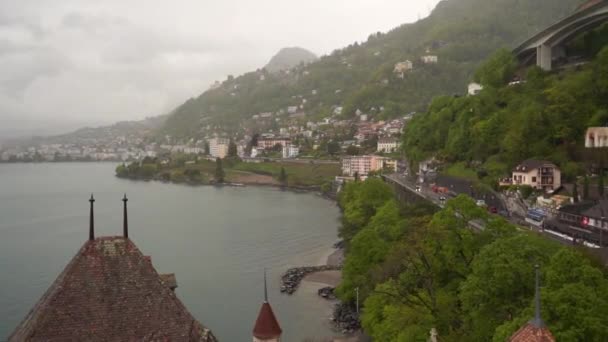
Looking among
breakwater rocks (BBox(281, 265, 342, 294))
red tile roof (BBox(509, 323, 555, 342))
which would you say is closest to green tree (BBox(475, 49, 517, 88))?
breakwater rocks (BBox(281, 265, 342, 294))

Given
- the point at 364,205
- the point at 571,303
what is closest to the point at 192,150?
the point at 364,205

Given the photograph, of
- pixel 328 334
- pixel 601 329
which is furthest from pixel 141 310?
pixel 328 334

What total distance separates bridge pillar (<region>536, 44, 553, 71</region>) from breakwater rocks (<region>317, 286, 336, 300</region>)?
3069 centimetres

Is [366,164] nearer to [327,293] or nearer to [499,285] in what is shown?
[327,293]

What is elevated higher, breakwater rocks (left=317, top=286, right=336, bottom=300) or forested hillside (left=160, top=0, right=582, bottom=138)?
forested hillside (left=160, top=0, right=582, bottom=138)

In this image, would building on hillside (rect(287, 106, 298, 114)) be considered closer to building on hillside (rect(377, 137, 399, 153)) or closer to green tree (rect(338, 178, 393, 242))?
building on hillside (rect(377, 137, 399, 153))

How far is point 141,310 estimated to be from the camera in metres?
7.93

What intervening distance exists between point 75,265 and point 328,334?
19.7 meters

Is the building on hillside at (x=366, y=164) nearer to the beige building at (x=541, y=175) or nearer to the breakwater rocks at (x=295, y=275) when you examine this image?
the breakwater rocks at (x=295, y=275)

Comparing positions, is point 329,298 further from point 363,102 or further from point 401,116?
point 363,102

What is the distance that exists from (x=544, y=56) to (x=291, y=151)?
7196cm

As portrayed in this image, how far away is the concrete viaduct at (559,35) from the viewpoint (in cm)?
4662

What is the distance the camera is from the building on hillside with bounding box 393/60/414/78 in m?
145

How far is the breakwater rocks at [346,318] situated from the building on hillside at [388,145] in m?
67.8
